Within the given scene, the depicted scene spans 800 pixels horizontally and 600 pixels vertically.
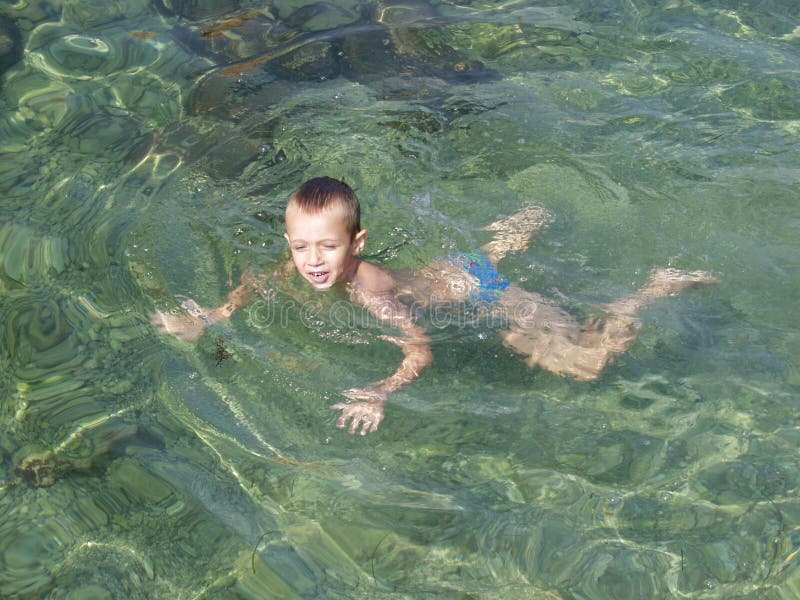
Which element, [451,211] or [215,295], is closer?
[215,295]

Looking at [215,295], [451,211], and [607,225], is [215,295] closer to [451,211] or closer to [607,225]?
[451,211]

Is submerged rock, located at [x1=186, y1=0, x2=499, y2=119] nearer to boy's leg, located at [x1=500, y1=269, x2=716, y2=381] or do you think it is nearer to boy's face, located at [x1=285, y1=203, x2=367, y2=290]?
boy's face, located at [x1=285, y1=203, x2=367, y2=290]

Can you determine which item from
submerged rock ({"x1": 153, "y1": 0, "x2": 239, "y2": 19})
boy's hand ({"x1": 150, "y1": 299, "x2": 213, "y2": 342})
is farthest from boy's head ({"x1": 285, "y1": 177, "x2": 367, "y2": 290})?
submerged rock ({"x1": 153, "y1": 0, "x2": 239, "y2": 19})

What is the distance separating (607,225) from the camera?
16.8 ft

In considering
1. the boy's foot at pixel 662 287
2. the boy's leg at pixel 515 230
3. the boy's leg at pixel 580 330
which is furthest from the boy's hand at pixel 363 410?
the boy's foot at pixel 662 287

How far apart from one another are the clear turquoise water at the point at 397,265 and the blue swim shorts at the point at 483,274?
0.37ft

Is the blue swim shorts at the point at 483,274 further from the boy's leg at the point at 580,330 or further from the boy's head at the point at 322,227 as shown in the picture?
the boy's head at the point at 322,227

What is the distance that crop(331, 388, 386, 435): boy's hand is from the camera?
154 inches

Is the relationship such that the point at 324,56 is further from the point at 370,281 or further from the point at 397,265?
the point at 370,281

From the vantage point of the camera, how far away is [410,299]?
4.73m

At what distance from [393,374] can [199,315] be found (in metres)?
1.12

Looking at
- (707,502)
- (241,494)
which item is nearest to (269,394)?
(241,494)

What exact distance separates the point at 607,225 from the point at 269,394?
2.37m

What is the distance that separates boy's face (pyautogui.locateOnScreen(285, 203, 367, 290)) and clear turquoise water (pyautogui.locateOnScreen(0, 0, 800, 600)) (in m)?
0.34
